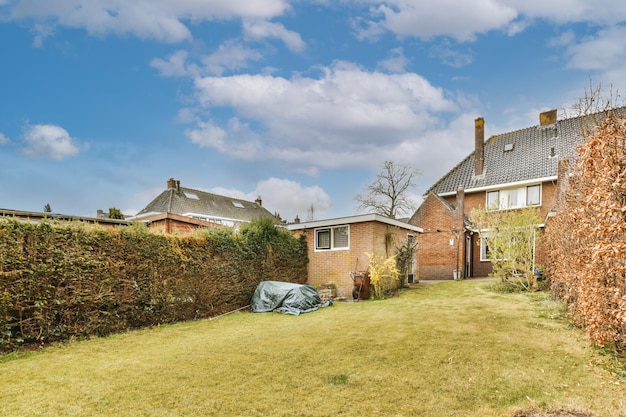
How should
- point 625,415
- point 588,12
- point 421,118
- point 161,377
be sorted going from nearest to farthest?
point 625,415
point 161,377
point 588,12
point 421,118

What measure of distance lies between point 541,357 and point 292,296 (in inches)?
300

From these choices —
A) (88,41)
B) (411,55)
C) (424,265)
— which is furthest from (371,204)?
(88,41)

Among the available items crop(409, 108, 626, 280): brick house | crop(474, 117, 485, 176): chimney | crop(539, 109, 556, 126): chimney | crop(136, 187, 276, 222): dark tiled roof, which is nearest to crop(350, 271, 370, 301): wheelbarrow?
crop(409, 108, 626, 280): brick house

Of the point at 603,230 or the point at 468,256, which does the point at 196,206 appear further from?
the point at 603,230

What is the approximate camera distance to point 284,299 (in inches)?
458

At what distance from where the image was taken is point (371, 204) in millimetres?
31625

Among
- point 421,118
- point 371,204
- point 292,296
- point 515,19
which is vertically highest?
point 515,19

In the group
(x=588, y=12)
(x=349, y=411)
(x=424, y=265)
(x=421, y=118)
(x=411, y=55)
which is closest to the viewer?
(x=349, y=411)

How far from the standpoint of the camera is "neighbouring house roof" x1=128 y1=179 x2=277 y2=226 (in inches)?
1160

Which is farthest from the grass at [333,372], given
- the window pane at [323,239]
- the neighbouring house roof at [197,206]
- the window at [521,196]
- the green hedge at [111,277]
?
the neighbouring house roof at [197,206]

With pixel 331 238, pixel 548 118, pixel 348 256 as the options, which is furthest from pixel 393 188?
pixel 348 256

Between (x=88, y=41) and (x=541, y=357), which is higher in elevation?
(x=88, y=41)

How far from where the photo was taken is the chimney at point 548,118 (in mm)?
21812

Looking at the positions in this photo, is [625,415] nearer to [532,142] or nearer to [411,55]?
[411,55]
